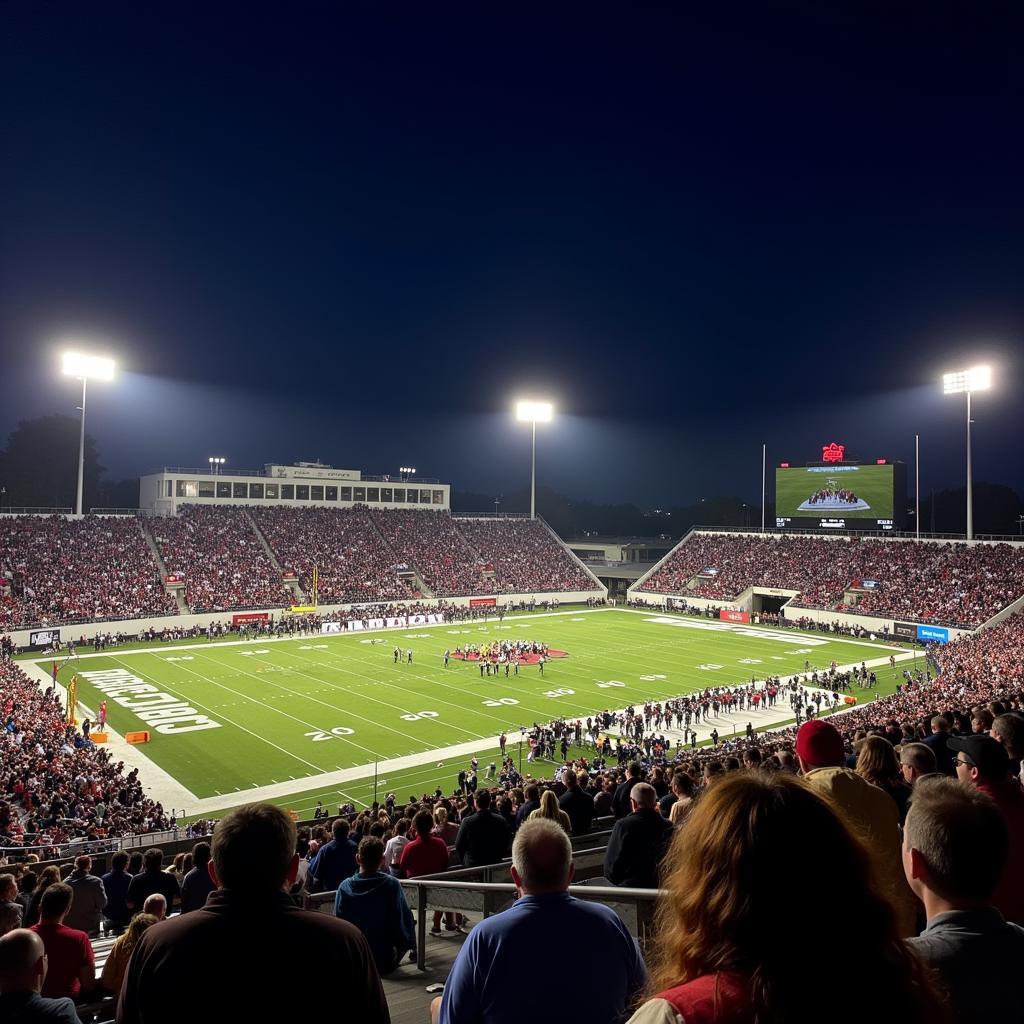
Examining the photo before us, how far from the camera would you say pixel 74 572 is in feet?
163

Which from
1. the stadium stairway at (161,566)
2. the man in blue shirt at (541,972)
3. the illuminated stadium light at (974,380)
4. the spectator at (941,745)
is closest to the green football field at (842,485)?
the illuminated stadium light at (974,380)

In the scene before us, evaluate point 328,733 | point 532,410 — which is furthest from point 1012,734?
point 532,410

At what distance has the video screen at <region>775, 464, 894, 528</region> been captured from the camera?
198ft

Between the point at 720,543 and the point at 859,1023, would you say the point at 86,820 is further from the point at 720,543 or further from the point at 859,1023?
the point at 720,543

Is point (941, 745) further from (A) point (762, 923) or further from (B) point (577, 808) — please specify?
(A) point (762, 923)

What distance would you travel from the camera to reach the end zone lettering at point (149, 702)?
2920cm

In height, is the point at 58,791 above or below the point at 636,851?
below

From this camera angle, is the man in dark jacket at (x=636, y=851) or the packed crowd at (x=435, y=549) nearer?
the man in dark jacket at (x=636, y=851)

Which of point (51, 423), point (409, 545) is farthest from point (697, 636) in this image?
point (51, 423)

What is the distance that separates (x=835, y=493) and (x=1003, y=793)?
63.6 m

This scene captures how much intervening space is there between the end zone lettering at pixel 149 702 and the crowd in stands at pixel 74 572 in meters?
10.1

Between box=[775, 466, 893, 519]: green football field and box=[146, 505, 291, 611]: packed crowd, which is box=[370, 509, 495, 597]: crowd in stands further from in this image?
box=[775, 466, 893, 519]: green football field

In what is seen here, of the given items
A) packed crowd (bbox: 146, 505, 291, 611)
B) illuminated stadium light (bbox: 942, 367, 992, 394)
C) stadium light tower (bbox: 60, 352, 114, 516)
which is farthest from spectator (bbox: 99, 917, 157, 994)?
illuminated stadium light (bbox: 942, 367, 992, 394)

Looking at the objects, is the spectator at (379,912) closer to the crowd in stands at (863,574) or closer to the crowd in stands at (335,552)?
the crowd in stands at (863,574)
